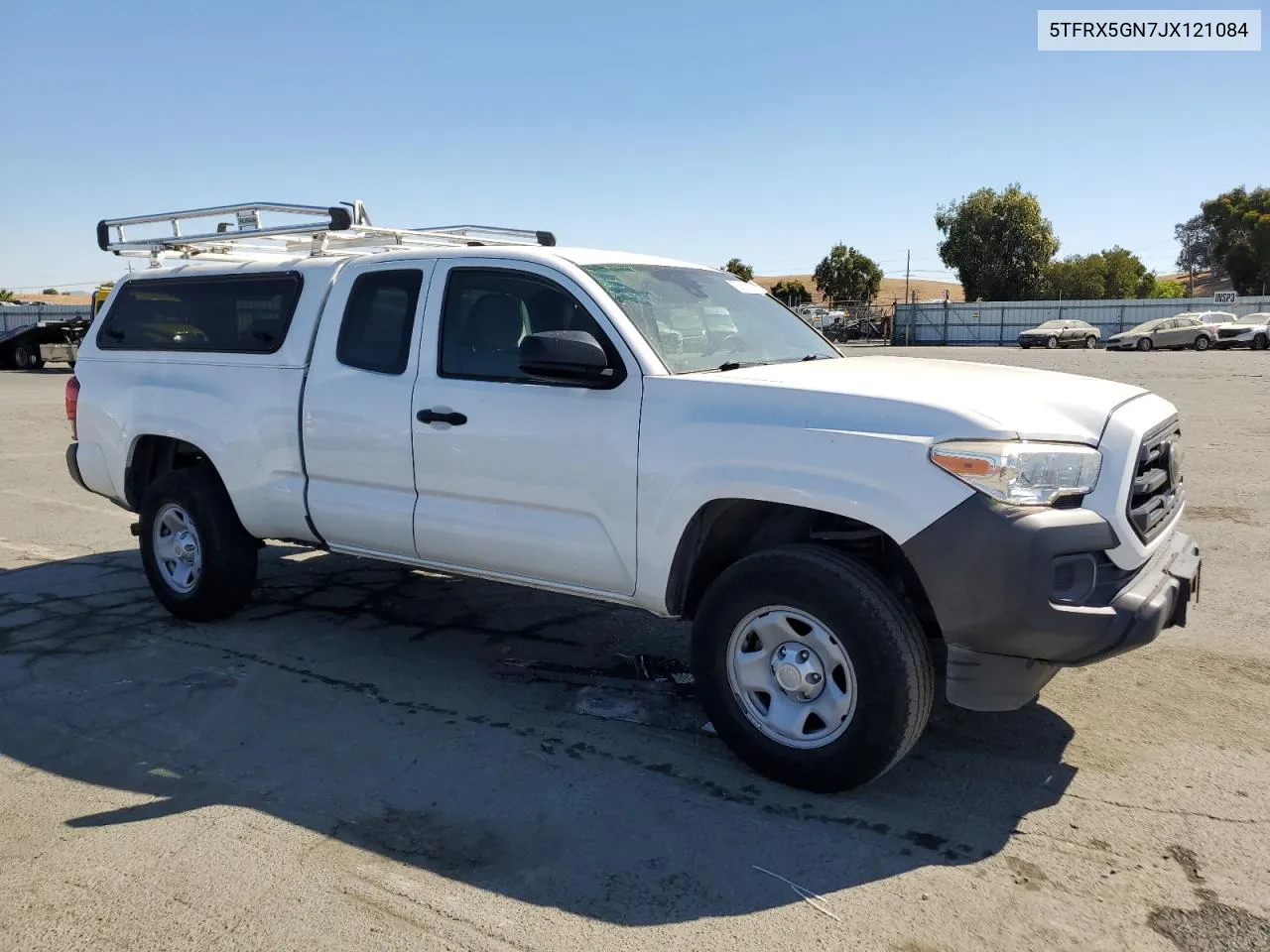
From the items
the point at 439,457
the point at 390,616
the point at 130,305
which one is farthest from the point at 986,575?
the point at 130,305

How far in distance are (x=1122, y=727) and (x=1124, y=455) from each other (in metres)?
1.40

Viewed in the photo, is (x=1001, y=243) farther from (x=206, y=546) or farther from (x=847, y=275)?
(x=206, y=546)

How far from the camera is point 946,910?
2.94m

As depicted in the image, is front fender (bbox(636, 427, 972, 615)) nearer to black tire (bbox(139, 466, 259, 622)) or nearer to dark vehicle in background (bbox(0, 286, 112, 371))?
black tire (bbox(139, 466, 259, 622))

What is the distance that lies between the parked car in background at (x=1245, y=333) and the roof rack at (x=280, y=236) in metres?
36.2

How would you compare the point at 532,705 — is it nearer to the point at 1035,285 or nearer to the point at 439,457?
the point at 439,457

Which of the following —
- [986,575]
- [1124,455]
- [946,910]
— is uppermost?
[1124,455]

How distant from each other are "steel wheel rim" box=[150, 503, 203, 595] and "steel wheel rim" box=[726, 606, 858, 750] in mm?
3446

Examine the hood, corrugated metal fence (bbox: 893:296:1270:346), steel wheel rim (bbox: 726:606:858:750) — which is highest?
corrugated metal fence (bbox: 893:296:1270:346)

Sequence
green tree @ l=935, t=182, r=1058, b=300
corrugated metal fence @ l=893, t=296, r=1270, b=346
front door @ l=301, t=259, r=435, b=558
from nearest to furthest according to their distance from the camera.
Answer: front door @ l=301, t=259, r=435, b=558 < corrugated metal fence @ l=893, t=296, r=1270, b=346 < green tree @ l=935, t=182, r=1058, b=300

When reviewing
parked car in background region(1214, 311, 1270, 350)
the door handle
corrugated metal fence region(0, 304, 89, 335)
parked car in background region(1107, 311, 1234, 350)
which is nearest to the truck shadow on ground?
the door handle

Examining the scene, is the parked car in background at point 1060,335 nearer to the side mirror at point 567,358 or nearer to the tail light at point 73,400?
the tail light at point 73,400

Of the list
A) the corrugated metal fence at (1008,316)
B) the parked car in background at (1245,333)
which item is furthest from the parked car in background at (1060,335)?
the parked car in background at (1245,333)

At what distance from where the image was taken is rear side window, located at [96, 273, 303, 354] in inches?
214
